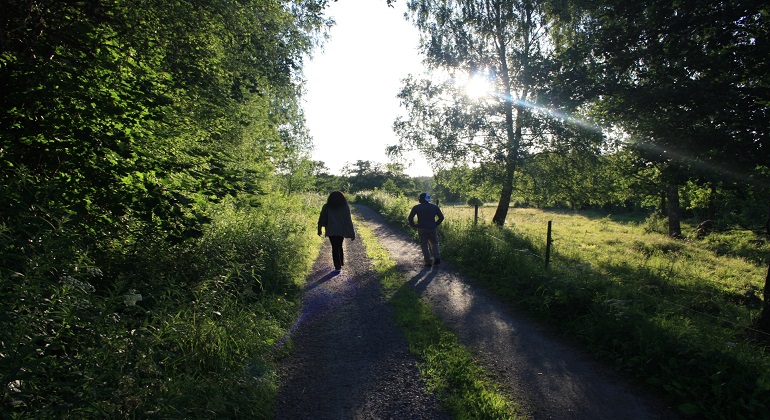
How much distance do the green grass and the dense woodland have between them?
1854 mm

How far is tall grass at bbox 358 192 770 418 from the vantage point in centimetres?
385

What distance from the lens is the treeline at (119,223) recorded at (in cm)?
251

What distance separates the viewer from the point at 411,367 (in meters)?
4.48

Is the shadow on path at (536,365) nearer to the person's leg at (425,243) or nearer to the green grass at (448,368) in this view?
the green grass at (448,368)

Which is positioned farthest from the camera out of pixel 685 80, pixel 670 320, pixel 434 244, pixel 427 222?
pixel 434 244

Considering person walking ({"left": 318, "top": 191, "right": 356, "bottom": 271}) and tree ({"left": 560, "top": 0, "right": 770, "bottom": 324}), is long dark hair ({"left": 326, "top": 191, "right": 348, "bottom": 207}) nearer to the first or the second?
person walking ({"left": 318, "top": 191, "right": 356, "bottom": 271})

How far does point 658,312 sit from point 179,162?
7592 millimetres

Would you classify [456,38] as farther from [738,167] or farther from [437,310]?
[437,310]

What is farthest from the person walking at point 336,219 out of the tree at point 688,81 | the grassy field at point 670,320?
the tree at point 688,81

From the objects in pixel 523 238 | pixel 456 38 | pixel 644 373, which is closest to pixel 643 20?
pixel 644 373

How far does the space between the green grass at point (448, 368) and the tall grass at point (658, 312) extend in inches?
71.8

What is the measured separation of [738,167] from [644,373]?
14.1 feet

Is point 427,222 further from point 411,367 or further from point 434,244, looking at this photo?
point 411,367

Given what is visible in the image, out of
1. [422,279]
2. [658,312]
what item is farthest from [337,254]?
[658,312]
